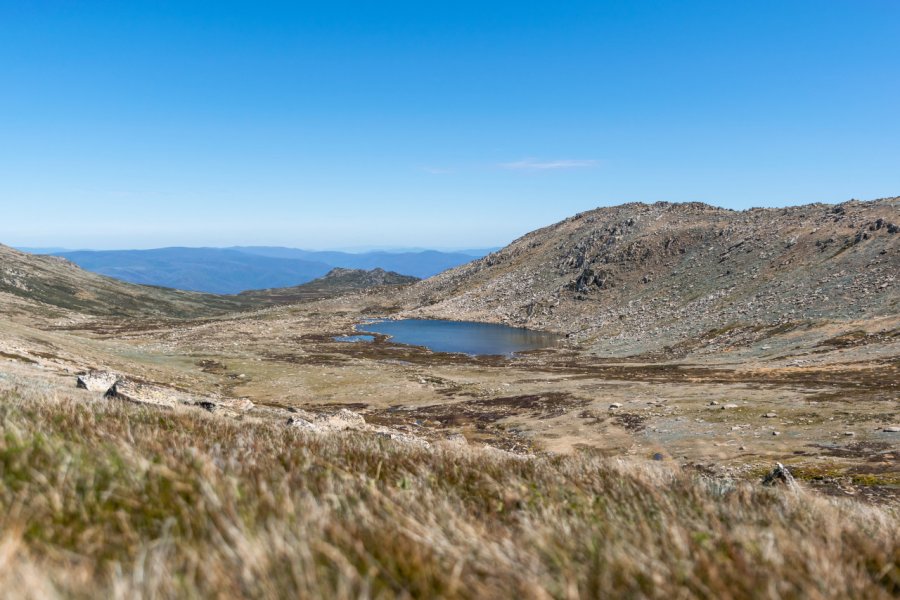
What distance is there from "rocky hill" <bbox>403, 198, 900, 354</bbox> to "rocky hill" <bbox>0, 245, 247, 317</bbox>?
268 feet

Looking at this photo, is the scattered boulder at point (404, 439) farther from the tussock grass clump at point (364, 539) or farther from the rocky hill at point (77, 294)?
the rocky hill at point (77, 294)

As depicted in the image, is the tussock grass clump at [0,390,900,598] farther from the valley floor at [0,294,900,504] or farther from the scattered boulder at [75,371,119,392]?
the scattered boulder at [75,371,119,392]

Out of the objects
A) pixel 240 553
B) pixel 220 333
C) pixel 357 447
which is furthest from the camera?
pixel 220 333

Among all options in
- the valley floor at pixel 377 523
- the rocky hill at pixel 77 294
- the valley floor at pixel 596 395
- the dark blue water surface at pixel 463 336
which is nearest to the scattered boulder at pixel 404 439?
the valley floor at pixel 377 523

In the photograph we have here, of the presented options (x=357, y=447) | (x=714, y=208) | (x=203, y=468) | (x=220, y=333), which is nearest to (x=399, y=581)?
(x=203, y=468)

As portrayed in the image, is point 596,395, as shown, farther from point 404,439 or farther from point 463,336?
point 463,336

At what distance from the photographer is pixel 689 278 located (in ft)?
287

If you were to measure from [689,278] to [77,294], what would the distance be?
6255 inches

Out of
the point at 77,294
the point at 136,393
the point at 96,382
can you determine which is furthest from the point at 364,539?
the point at 77,294

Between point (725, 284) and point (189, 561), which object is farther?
point (725, 284)

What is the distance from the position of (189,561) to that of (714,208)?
132 meters

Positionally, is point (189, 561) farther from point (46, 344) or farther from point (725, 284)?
point (725, 284)

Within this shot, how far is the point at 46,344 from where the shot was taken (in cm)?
4641

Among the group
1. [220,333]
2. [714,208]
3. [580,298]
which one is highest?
[714,208]
